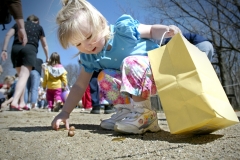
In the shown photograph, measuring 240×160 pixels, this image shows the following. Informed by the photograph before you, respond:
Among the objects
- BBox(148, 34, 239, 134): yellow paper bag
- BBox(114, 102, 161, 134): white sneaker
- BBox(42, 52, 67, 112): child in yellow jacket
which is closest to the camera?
BBox(148, 34, 239, 134): yellow paper bag

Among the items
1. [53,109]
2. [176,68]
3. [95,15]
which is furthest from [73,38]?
[53,109]

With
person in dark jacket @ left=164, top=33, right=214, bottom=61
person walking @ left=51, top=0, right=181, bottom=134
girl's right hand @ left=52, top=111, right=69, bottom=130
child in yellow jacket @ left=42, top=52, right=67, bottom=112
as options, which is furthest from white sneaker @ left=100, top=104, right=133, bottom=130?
child in yellow jacket @ left=42, top=52, right=67, bottom=112

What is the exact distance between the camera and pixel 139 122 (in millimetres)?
1021

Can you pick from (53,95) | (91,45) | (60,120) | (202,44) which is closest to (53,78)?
(53,95)

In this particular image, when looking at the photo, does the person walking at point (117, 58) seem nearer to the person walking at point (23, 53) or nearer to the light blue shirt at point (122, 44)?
the light blue shirt at point (122, 44)

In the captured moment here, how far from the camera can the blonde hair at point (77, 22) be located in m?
1.07

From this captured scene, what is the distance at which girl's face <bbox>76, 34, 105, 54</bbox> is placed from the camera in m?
1.11

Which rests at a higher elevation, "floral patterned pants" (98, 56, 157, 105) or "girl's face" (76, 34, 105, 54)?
"girl's face" (76, 34, 105, 54)

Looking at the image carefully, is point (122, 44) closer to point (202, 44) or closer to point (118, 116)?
point (118, 116)

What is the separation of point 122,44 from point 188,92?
54 centimetres

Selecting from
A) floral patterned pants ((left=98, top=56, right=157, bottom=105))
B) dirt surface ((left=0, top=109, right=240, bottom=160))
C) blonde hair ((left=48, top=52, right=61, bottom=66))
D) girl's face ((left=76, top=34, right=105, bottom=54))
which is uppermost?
blonde hair ((left=48, top=52, right=61, bottom=66))

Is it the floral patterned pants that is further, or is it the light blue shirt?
the light blue shirt

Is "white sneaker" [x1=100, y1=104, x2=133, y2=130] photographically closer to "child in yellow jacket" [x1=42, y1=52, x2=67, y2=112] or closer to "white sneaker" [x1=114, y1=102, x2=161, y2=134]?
"white sneaker" [x1=114, y1=102, x2=161, y2=134]

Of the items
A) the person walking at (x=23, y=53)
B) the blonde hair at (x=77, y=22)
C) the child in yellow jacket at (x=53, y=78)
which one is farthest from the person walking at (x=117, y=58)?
the child in yellow jacket at (x=53, y=78)
